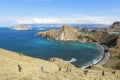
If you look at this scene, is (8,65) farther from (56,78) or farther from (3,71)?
(56,78)

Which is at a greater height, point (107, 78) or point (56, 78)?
point (56, 78)

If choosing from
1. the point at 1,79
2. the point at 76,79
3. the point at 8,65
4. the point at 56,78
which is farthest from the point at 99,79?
the point at 1,79

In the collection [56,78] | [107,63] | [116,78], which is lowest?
[107,63]

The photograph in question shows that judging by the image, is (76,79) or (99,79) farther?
(99,79)

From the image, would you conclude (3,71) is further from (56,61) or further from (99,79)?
(56,61)

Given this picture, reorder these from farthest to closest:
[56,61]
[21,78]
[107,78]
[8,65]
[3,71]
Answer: [56,61] < [107,78] < [8,65] < [3,71] < [21,78]

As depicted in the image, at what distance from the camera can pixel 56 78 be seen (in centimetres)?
4900

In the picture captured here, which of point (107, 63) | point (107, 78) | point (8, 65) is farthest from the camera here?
point (107, 63)

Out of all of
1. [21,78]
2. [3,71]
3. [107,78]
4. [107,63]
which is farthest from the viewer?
[107,63]

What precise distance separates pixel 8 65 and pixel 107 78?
25765 mm

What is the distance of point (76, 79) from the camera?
5422 centimetres

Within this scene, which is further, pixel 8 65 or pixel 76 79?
pixel 8 65

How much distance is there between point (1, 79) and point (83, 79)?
20242 mm

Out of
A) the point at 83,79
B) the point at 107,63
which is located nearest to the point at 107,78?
the point at 83,79
